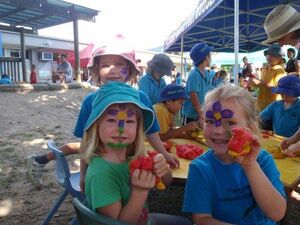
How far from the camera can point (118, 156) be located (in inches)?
55.3

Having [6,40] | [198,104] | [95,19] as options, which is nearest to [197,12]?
[198,104]

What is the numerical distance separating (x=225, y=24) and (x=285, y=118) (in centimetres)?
652

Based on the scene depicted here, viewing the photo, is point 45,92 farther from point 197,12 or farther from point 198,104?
point 198,104

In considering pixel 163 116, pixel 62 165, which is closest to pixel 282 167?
pixel 163 116

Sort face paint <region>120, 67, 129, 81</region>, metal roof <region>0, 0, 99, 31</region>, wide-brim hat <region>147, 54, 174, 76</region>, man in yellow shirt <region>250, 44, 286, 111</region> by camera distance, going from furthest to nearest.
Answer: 1. metal roof <region>0, 0, 99, 31</region>
2. man in yellow shirt <region>250, 44, 286, 111</region>
3. wide-brim hat <region>147, 54, 174, 76</region>
4. face paint <region>120, 67, 129, 81</region>

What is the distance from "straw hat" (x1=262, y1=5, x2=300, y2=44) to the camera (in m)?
2.72

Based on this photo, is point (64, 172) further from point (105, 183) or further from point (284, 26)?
point (284, 26)

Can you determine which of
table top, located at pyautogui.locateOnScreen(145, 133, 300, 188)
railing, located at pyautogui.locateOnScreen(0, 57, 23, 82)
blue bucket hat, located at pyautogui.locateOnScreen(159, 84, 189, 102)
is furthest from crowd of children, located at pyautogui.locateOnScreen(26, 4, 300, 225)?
railing, located at pyautogui.locateOnScreen(0, 57, 23, 82)

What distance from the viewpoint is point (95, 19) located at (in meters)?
12.6

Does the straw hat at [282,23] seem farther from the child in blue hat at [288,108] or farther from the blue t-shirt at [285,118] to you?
the blue t-shirt at [285,118]

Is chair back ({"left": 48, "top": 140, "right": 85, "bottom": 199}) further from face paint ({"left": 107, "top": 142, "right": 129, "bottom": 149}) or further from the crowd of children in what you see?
face paint ({"left": 107, "top": 142, "right": 129, "bottom": 149})

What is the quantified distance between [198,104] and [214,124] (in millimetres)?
2449

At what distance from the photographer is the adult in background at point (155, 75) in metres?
3.58

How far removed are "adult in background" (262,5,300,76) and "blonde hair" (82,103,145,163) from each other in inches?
72.0
